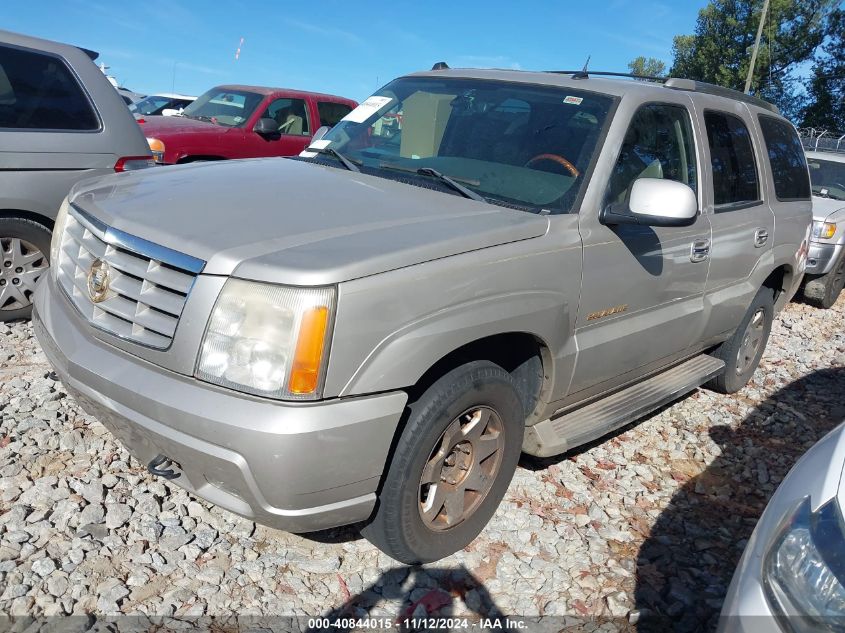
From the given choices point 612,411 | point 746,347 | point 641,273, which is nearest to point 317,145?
point 641,273

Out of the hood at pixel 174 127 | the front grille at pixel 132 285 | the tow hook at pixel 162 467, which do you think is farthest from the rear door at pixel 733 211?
the hood at pixel 174 127

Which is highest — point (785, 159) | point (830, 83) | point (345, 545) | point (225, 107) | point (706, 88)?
point (830, 83)

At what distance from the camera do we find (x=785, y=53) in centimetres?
4716

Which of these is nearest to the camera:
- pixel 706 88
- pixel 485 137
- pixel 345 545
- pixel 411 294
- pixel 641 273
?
pixel 411 294

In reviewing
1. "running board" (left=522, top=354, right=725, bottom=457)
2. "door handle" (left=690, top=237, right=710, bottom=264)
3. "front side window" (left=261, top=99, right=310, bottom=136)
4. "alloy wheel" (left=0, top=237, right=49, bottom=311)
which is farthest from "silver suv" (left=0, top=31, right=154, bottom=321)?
"front side window" (left=261, top=99, right=310, bottom=136)

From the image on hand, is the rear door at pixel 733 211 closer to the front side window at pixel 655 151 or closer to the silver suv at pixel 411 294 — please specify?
the silver suv at pixel 411 294

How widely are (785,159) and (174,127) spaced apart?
6843 millimetres

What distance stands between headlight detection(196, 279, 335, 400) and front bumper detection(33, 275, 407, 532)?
0.17 feet

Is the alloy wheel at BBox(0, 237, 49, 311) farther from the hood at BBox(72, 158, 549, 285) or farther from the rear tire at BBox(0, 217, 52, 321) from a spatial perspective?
the hood at BBox(72, 158, 549, 285)

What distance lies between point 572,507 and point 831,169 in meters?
8.22

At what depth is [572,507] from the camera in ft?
11.6

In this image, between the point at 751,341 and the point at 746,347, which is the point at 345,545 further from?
the point at 751,341

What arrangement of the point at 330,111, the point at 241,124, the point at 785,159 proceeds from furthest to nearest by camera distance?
the point at 330,111, the point at 241,124, the point at 785,159

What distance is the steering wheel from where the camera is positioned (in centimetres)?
325
